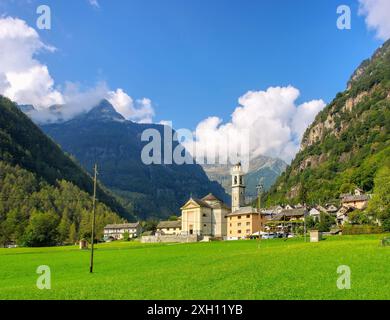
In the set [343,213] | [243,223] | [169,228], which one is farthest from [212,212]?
[343,213]

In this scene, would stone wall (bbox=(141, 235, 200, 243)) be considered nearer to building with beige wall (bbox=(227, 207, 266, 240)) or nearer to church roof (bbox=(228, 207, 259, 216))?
building with beige wall (bbox=(227, 207, 266, 240))

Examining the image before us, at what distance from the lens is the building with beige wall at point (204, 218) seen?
155m

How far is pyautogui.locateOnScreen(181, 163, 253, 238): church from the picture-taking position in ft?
508

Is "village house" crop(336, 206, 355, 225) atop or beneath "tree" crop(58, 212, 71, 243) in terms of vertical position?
atop

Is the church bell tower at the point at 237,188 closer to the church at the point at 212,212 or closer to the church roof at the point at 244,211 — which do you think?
the church at the point at 212,212

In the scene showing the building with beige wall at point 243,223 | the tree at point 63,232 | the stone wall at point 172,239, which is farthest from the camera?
the tree at point 63,232

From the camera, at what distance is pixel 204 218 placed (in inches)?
6137

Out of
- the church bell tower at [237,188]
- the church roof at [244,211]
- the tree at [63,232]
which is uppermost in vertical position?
the church bell tower at [237,188]

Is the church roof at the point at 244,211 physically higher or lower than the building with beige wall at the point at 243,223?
higher

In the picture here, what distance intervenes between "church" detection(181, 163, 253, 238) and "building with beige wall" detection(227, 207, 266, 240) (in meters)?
4.55

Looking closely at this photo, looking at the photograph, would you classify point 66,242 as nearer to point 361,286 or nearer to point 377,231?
point 377,231

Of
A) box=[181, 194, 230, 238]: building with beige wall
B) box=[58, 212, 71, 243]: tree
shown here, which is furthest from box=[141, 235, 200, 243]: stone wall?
box=[58, 212, 71, 243]: tree

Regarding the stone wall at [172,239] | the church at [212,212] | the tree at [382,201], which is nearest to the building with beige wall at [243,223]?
the church at [212,212]

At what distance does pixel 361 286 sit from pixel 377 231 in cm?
6551
